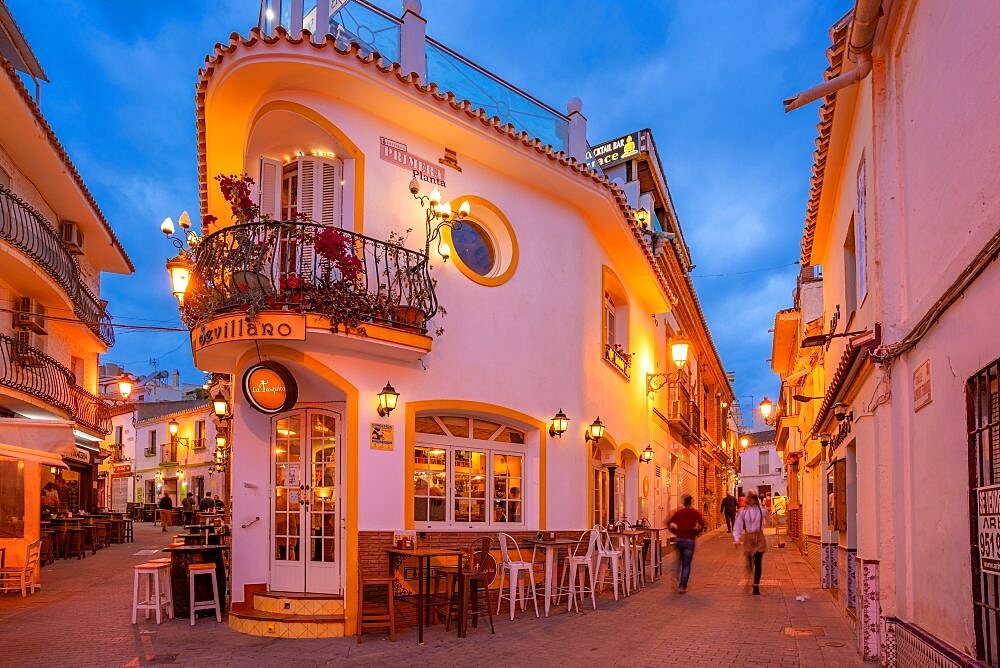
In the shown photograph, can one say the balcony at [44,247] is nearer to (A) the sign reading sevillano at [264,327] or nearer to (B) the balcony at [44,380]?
(B) the balcony at [44,380]

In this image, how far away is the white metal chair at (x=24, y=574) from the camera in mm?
13641

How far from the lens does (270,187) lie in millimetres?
11438

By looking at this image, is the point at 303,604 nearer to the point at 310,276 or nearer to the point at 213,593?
the point at 213,593

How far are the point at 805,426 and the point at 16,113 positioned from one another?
2053 centimetres

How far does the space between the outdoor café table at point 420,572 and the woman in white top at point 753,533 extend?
21.7ft

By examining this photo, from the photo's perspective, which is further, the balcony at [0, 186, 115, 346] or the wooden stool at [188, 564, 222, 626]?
the balcony at [0, 186, 115, 346]

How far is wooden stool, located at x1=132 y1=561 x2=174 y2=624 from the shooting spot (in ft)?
34.5

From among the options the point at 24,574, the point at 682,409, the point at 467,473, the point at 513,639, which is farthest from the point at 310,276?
the point at 682,409

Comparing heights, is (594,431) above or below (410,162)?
below

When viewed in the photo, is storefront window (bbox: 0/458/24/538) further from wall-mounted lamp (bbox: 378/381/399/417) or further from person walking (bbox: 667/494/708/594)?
person walking (bbox: 667/494/708/594)

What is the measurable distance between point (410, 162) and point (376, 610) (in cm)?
584

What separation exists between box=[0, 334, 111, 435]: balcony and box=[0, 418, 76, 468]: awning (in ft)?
11.9

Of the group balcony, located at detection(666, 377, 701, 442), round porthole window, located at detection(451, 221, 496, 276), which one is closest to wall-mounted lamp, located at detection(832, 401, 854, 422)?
round porthole window, located at detection(451, 221, 496, 276)

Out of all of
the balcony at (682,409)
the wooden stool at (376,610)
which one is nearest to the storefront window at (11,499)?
the wooden stool at (376,610)
